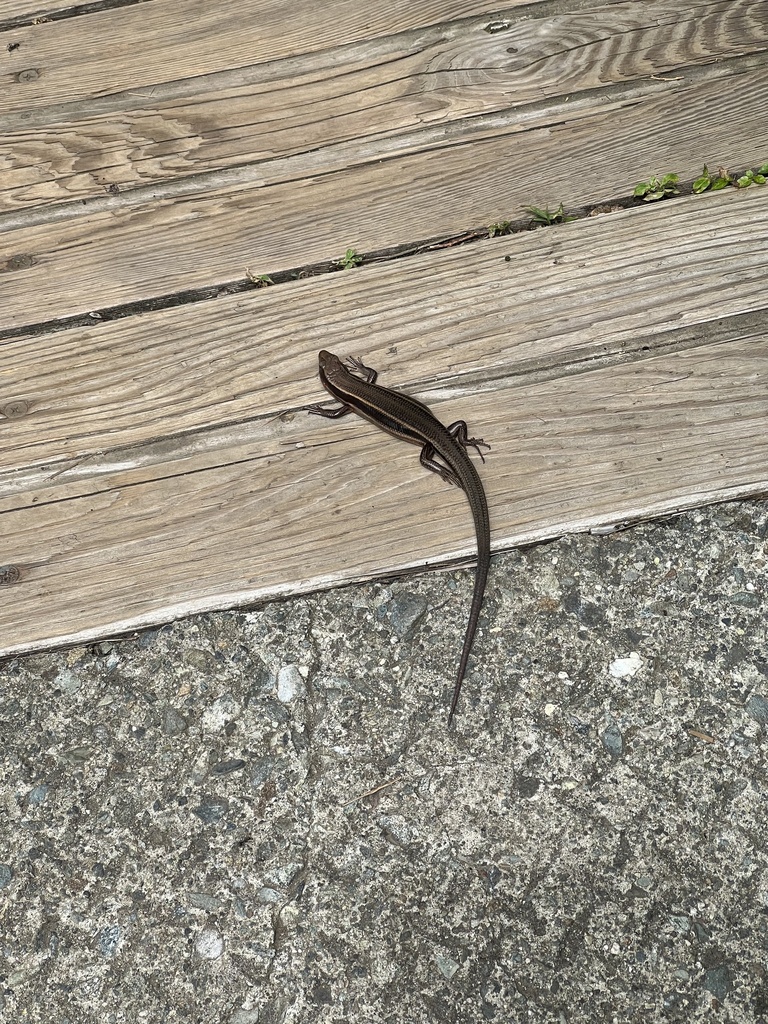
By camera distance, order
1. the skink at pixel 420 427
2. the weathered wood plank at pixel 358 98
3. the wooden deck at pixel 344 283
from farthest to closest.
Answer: the weathered wood plank at pixel 358 98 → the wooden deck at pixel 344 283 → the skink at pixel 420 427

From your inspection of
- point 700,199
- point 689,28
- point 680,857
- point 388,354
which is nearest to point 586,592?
point 680,857

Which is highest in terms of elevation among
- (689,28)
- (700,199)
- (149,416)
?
(689,28)

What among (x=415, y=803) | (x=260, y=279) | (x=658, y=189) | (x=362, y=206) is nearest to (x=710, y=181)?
(x=658, y=189)

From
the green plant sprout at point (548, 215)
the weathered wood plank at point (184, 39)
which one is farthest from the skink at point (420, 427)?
the weathered wood plank at point (184, 39)

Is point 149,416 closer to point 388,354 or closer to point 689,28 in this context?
point 388,354

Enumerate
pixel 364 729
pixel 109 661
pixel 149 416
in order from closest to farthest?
pixel 364 729
pixel 109 661
pixel 149 416

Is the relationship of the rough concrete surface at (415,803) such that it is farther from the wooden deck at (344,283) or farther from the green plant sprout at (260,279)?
the green plant sprout at (260,279)

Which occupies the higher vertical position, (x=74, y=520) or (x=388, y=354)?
(x=388, y=354)

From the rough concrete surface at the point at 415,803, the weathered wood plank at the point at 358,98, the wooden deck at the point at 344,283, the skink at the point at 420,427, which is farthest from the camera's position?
the weathered wood plank at the point at 358,98
